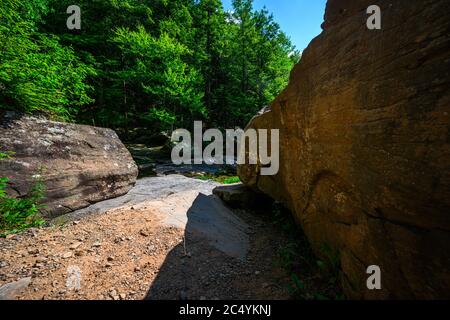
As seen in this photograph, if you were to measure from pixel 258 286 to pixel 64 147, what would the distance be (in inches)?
213

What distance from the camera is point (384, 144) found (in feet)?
7.48

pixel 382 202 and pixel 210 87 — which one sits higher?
pixel 210 87

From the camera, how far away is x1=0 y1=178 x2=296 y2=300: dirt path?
9.42ft

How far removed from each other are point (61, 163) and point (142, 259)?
339 cm

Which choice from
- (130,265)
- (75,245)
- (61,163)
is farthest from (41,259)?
(61,163)

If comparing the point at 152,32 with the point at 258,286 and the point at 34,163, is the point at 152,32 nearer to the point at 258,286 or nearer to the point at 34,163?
the point at 34,163

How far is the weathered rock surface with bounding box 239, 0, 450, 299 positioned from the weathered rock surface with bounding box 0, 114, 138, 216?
5.16 metres

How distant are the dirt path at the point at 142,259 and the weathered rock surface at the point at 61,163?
0.74 meters

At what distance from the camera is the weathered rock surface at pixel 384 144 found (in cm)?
185

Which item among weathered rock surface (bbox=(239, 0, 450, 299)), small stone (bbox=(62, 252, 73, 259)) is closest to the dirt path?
small stone (bbox=(62, 252, 73, 259))

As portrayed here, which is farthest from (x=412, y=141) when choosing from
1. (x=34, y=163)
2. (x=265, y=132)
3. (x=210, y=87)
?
(x=210, y=87)

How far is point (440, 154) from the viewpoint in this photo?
182 cm

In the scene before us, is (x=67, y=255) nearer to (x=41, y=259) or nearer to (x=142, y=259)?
(x=41, y=259)

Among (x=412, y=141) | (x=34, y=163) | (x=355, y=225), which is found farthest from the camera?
(x=34, y=163)
